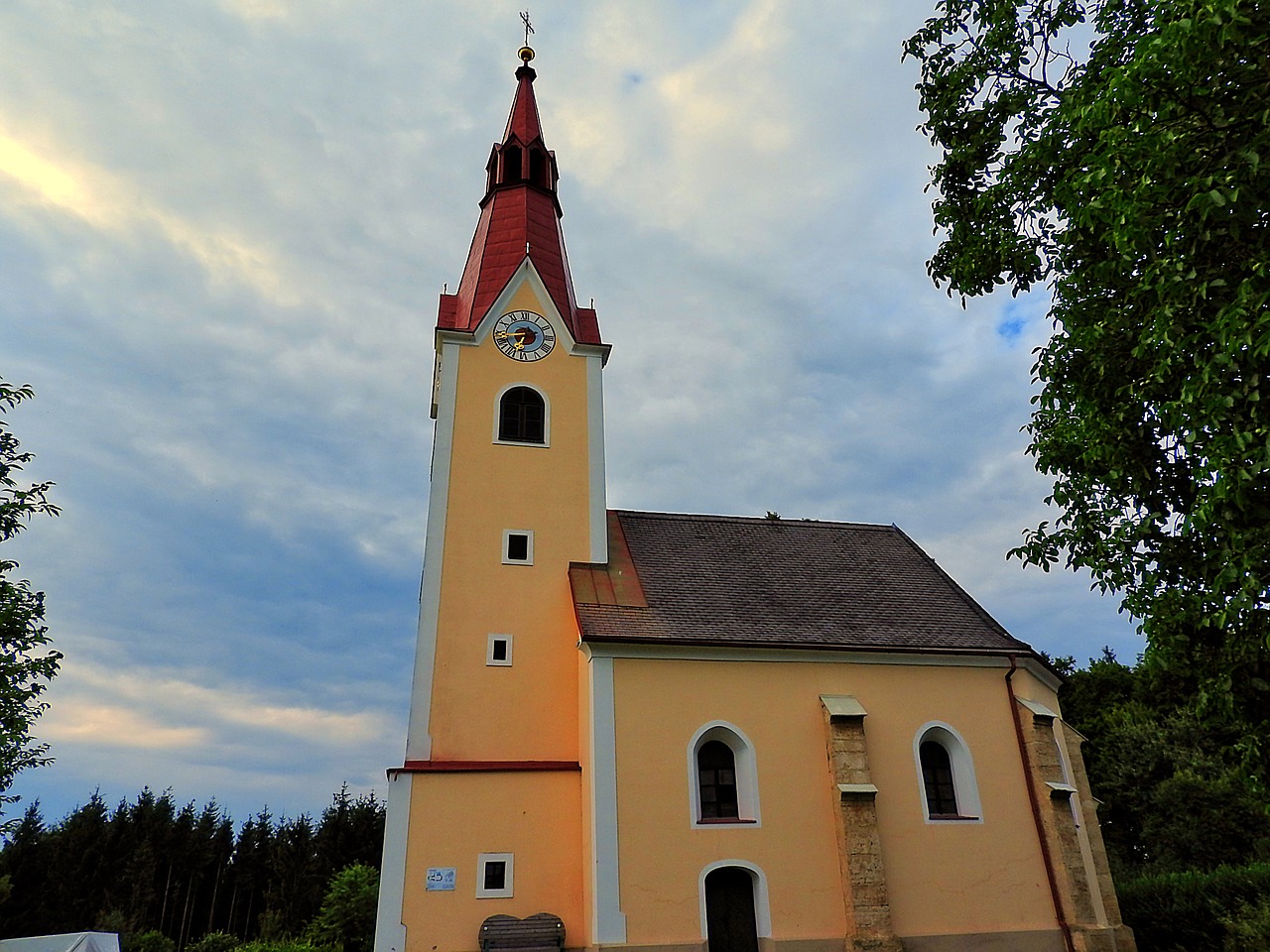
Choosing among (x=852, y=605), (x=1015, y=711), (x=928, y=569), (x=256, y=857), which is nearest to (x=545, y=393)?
(x=852, y=605)

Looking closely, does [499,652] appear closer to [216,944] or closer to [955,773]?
[955,773]

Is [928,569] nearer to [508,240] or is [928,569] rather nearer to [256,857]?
[508,240]

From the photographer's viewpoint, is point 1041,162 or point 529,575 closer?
point 1041,162

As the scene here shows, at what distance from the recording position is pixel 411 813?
15.5 meters

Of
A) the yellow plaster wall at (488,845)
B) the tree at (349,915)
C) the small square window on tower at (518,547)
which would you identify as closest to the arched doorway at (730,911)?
the yellow plaster wall at (488,845)

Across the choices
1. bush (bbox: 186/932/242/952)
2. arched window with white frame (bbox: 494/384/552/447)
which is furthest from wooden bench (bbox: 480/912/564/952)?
bush (bbox: 186/932/242/952)

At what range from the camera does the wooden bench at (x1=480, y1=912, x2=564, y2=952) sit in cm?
1446

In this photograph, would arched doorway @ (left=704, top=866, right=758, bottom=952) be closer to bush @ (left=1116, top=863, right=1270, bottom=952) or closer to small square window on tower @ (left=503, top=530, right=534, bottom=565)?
small square window on tower @ (left=503, top=530, right=534, bottom=565)

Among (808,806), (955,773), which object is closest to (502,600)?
(808,806)

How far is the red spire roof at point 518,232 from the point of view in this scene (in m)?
22.1

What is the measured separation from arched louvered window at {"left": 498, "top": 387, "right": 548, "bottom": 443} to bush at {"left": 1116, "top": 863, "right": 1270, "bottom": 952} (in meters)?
17.3

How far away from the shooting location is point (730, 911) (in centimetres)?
1523

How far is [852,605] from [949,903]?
6404 mm

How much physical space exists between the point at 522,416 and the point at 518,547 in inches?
138
